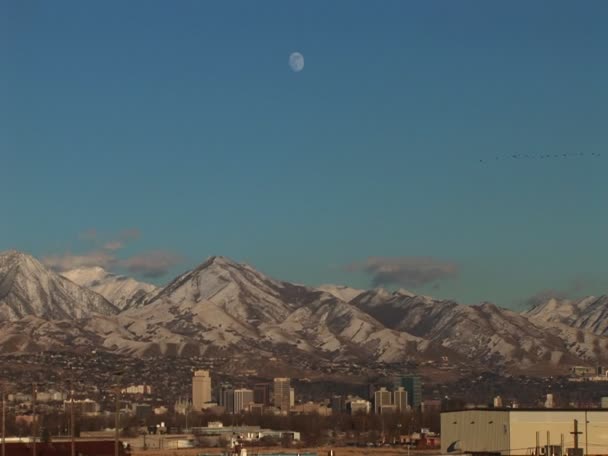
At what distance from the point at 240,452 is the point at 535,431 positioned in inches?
1029

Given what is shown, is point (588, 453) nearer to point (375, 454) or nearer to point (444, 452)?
point (444, 452)

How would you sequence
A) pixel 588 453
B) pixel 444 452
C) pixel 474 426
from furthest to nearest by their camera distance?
pixel 444 452
pixel 474 426
pixel 588 453

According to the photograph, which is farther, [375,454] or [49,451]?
[375,454]

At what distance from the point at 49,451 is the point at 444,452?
40407 millimetres

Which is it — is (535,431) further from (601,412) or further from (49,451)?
(49,451)

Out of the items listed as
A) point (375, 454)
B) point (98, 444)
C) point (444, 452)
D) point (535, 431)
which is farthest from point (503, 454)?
point (375, 454)

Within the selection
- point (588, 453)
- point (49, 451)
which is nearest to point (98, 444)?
point (49, 451)

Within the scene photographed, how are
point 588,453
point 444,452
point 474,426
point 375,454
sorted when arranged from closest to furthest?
point 588,453
point 474,426
point 444,452
point 375,454

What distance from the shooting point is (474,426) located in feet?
463

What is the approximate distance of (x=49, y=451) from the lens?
133750mm

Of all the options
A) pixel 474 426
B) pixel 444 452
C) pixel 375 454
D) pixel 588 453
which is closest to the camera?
pixel 588 453

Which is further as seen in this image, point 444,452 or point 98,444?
point 444,452

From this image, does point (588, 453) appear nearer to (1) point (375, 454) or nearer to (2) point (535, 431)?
(2) point (535, 431)

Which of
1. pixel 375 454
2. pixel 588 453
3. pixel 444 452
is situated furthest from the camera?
pixel 375 454
